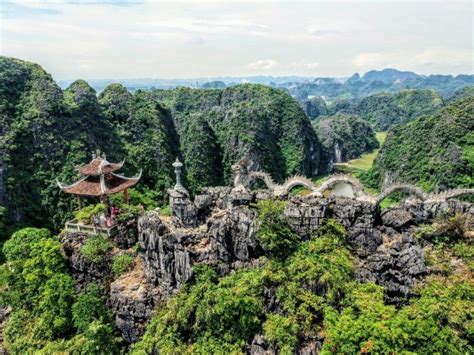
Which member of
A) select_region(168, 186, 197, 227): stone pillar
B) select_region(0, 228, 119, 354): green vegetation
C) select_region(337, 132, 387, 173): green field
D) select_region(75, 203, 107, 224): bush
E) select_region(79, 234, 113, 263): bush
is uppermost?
select_region(168, 186, 197, 227): stone pillar

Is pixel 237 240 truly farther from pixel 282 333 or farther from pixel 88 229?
pixel 88 229

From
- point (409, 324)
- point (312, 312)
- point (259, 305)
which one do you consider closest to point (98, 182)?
point (259, 305)

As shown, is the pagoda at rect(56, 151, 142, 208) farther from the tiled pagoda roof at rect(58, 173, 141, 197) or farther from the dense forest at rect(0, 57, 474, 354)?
the dense forest at rect(0, 57, 474, 354)

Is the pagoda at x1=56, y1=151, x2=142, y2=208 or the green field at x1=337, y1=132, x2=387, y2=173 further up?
the pagoda at x1=56, y1=151, x2=142, y2=208

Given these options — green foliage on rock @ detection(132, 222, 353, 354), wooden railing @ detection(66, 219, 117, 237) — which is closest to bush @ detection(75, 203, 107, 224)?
wooden railing @ detection(66, 219, 117, 237)

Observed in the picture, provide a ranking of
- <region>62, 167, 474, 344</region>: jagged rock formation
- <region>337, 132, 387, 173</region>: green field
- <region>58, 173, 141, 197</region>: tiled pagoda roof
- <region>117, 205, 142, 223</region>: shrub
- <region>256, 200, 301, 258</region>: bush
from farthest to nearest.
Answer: <region>337, 132, 387, 173</region>: green field → <region>58, 173, 141, 197</region>: tiled pagoda roof → <region>117, 205, 142, 223</region>: shrub → <region>256, 200, 301, 258</region>: bush → <region>62, 167, 474, 344</region>: jagged rock formation

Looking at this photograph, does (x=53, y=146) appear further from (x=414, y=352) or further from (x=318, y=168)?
(x=318, y=168)

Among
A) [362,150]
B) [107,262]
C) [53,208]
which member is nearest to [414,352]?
[107,262]
